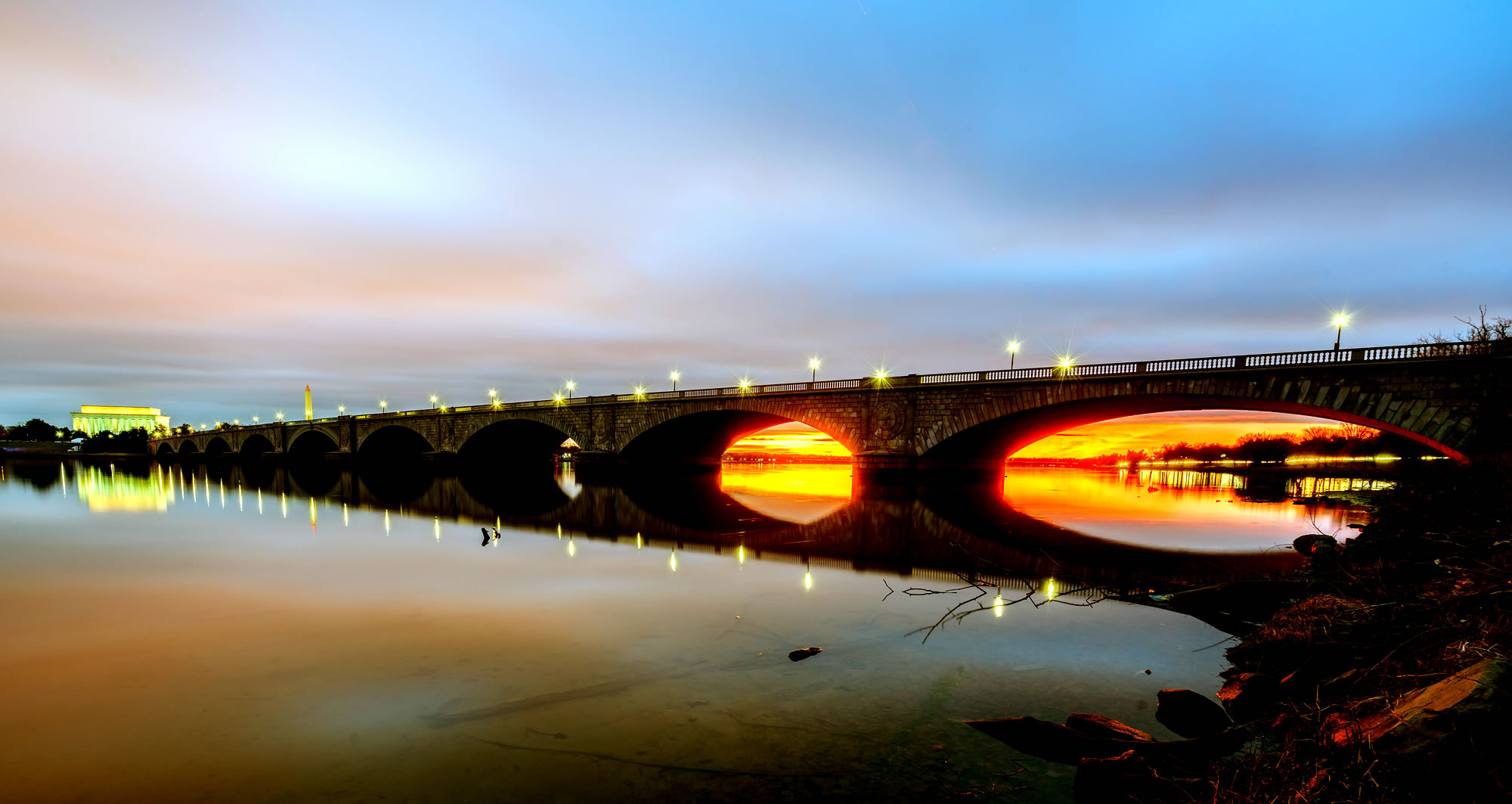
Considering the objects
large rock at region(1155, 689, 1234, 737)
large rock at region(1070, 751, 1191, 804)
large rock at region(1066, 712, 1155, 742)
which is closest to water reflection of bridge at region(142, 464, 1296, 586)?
large rock at region(1155, 689, 1234, 737)

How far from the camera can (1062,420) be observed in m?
39.8

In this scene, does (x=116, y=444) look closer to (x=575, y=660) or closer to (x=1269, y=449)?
(x=575, y=660)

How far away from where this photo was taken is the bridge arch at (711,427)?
42.5 metres

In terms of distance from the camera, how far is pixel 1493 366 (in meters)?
21.2

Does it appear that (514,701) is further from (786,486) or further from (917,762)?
(786,486)

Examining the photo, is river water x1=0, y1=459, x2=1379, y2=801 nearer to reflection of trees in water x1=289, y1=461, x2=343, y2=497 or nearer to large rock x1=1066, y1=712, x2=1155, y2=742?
large rock x1=1066, y1=712, x2=1155, y2=742

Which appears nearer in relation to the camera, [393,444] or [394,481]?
[394,481]

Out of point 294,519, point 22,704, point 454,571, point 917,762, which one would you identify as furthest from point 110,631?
point 294,519

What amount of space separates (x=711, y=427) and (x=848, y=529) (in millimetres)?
35348

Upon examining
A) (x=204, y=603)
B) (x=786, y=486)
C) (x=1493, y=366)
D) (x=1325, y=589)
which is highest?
(x=1493, y=366)

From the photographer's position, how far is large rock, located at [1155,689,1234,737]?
19.1ft

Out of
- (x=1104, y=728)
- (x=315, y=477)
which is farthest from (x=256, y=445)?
(x=1104, y=728)

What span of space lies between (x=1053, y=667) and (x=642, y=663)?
525 centimetres

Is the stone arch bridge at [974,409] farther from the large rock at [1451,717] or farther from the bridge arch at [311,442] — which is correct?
the large rock at [1451,717]
